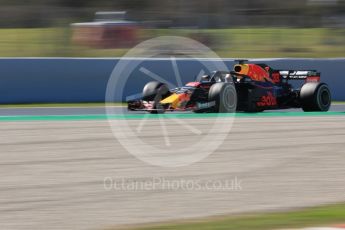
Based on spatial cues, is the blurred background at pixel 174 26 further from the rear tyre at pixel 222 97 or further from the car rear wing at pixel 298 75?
the rear tyre at pixel 222 97

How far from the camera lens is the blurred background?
21500 mm

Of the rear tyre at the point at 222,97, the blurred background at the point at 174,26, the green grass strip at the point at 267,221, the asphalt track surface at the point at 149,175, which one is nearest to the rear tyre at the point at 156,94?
the rear tyre at the point at 222,97

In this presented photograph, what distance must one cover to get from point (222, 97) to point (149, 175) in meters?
6.24

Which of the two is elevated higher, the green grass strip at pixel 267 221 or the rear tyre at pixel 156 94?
the green grass strip at pixel 267 221

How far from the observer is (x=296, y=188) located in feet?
25.4

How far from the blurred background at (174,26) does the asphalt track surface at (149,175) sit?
8588 mm

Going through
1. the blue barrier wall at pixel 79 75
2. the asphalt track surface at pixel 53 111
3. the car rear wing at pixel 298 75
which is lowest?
the asphalt track surface at pixel 53 111

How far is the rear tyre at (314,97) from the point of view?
15.8m

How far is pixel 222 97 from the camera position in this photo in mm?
14484

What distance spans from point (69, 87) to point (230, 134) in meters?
6.92

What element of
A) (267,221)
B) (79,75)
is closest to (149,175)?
(267,221)

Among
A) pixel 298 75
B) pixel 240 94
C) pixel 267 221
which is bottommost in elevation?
pixel 240 94

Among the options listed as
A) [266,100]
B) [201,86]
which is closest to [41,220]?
[201,86]

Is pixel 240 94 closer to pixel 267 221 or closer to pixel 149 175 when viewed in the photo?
pixel 149 175
